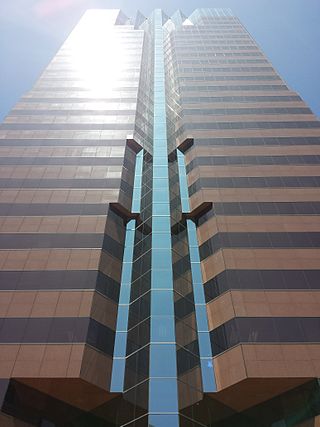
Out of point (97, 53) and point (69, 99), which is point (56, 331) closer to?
point (69, 99)

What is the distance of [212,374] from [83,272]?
1133 cm

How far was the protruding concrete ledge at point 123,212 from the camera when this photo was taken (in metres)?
33.0

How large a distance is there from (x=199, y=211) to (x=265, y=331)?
43.1ft

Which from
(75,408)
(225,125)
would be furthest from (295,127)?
(75,408)

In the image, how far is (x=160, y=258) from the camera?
28.5 metres

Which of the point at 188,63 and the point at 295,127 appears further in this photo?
the point at 188,63

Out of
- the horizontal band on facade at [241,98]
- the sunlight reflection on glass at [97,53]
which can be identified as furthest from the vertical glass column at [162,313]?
the sunlight reflection on glass at [97,53]

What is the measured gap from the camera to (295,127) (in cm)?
4231

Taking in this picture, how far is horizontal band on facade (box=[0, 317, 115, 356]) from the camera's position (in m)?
22.9

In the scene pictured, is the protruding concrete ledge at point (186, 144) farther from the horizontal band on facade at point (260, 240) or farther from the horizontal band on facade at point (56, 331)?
the horizontal band on facade at point (56, 331)

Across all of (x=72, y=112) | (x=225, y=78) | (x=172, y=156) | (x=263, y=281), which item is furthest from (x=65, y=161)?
(x=225, y=78)

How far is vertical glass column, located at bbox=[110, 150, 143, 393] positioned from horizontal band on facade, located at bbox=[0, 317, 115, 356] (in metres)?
0.65

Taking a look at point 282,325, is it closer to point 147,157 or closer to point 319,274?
point 319,274

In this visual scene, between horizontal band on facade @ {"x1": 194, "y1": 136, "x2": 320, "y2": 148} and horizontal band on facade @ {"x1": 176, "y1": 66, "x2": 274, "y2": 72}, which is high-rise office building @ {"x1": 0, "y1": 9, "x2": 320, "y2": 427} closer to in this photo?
horizontal band on facade @ {"x1": 194, "y1": 136, "x2": 320, "y2": 148}
